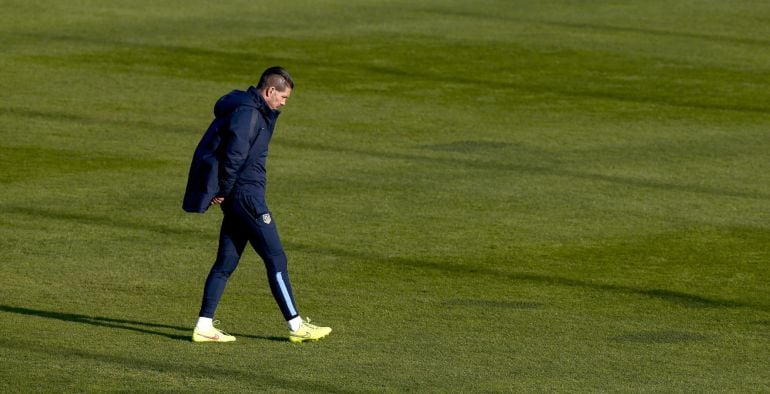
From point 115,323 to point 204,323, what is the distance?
0.79m

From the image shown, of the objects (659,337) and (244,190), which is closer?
(244,190)

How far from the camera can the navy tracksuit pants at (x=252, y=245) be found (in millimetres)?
9172

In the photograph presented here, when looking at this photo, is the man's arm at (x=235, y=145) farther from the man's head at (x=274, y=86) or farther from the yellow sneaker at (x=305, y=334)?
the yellow sneaker at (x=305, y=334)

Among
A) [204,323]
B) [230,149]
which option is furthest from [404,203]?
[230,149]

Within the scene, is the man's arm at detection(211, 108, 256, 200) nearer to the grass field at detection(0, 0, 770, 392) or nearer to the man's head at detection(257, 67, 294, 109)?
the man's head at detection(257, 67, 294, 109)

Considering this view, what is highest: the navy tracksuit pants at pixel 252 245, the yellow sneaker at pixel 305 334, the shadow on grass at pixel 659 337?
the navy tracksuit pants at pixel 252 245

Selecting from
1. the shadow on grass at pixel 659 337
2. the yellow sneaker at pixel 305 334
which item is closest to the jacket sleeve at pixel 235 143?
the yellow sneaker at pixel 305 334

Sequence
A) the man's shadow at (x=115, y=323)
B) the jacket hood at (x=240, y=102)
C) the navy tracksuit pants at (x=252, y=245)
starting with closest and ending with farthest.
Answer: the jacket hood at (x=240, y=102), the navy tracksuit pants at (x=252, y=245), the man's shadow at (x=115, y=323)

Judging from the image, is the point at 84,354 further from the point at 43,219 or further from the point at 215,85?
the point at 215,85

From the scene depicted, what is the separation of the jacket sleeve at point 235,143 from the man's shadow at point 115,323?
1.12m

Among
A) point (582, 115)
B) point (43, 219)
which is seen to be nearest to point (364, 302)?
point (43, 219)

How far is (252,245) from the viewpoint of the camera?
9.27 metres

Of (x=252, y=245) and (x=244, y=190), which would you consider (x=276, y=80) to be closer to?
(x=244, y=190)

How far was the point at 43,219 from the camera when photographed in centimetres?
1278
